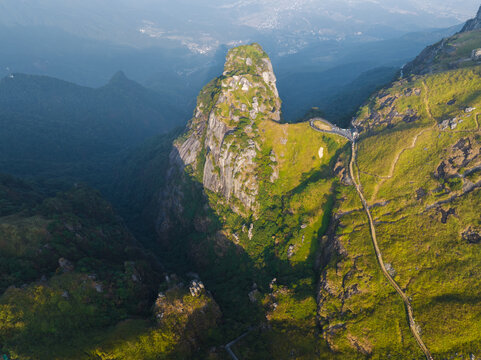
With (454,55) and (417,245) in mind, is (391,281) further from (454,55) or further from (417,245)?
(454,55)

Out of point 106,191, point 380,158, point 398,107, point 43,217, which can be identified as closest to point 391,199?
point 380,158

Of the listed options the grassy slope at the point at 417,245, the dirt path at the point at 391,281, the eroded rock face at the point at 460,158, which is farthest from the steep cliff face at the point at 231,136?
the eroded rock face at the point at 460,158


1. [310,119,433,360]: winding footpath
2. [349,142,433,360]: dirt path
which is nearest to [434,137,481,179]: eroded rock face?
[310,119,433,360]: winding footpath

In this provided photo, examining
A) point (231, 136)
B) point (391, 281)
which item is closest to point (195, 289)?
point (391, 281)

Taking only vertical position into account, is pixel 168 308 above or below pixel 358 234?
below

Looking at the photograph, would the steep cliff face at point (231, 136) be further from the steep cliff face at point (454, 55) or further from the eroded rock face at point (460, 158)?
the steep cliff face at point (454, 55)

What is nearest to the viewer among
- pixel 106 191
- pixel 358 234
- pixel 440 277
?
pixel 440 277

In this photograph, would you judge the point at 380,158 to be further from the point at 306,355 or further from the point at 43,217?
the point at 43,217

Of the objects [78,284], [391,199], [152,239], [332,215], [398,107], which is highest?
[398,107]
